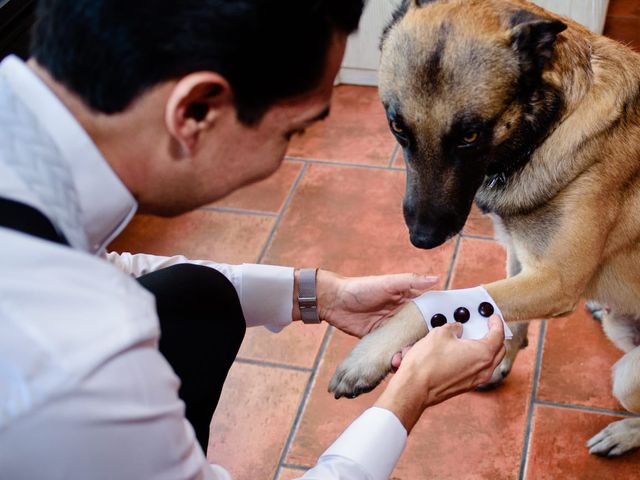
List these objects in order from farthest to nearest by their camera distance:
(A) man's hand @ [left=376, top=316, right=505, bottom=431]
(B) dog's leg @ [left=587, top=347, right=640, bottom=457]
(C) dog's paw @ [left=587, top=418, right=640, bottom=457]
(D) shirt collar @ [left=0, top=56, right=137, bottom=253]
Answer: (C) dog's paw @ [left=587, top=418, right=640, bottom=457], (B) dog's leg @ [left=587, top=347, right=640, bottom=457], (A) man's hand @ [left=376, top=316, right=505, bottom=431], (D) shirt collar @ [left=0, top=56, right=137, bottom=253]

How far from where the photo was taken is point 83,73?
37.3 inches

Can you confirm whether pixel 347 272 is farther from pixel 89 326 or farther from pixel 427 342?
pixel 89 326

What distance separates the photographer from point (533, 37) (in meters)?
1.50

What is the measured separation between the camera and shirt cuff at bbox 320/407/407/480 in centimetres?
128

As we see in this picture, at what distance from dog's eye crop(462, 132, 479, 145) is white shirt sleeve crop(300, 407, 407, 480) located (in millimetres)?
539

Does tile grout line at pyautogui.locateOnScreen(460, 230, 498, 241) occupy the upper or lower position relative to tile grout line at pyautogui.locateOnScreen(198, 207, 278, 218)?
upper

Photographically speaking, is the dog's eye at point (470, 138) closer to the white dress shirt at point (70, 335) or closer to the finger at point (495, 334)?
the finger at point (495, 334)

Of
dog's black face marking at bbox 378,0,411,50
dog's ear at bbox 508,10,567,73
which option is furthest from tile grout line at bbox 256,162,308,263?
dog's ear at bbox 508,10,567,73

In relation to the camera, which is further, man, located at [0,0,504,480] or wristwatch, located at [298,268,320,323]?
wristwatch, located at [298,268,320,323]

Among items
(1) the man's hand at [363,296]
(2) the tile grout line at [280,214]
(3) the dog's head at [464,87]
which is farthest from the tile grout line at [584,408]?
(2) the tile grout line at [280,214]

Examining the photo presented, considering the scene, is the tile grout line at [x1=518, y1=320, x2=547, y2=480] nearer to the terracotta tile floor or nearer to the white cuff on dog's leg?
the terracotta tile floor

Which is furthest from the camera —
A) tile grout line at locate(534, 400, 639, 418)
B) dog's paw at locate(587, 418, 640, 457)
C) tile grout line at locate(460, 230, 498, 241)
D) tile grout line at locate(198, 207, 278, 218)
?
tile grout line at locate(198, 207, 278, 218)

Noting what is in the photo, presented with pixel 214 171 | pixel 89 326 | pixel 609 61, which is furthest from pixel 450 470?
pixel 89 326

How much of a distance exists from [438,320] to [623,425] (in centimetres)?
60
